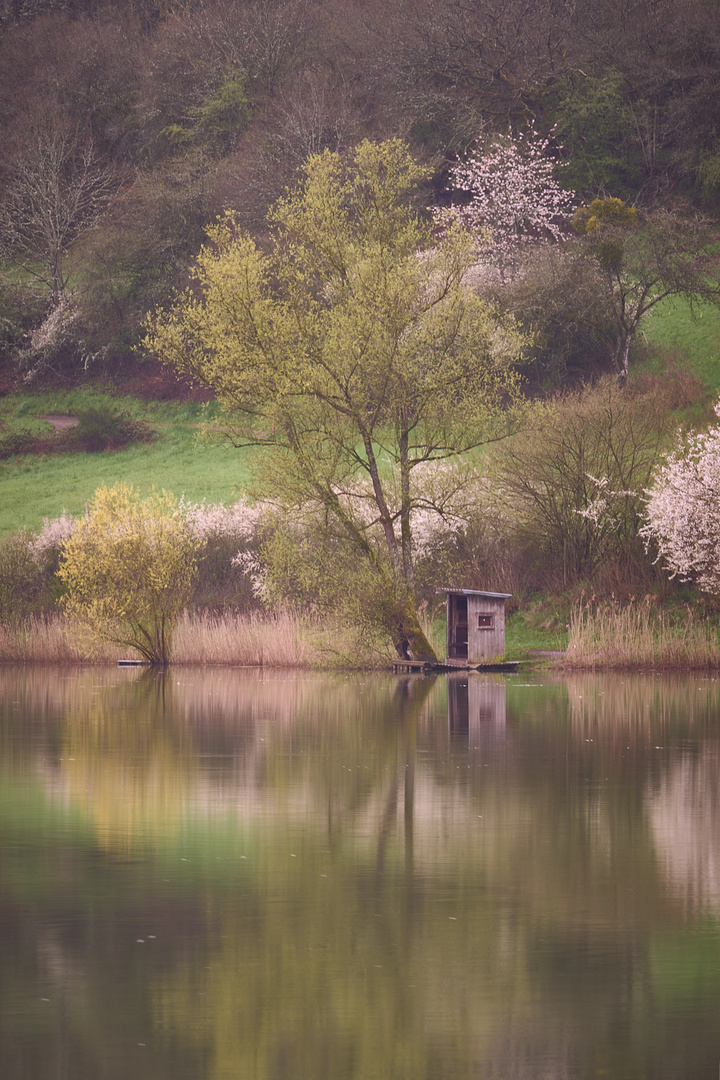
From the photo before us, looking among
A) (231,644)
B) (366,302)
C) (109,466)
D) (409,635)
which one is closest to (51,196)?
(109,466)

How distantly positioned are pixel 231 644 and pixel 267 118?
46.4m

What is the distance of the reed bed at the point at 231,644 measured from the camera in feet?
101

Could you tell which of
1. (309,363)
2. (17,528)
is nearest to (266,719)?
(309,363)

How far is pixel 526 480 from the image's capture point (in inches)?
1364

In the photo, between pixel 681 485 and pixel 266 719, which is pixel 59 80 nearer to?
pixel 681 485

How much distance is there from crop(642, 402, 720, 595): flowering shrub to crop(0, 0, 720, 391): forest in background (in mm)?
30921

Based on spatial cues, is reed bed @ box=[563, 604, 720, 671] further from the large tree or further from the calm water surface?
the calm water surface

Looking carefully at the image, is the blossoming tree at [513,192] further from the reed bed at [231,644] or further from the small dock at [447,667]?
the small dock at [447,667]

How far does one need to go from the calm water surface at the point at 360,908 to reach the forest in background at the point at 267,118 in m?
48.8

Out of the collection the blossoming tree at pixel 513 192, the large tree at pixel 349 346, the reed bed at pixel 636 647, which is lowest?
the reed bed at pixel 636 647

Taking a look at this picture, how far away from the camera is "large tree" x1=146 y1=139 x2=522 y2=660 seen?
28969mm

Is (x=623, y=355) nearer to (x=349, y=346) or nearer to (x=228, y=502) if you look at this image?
(x=228, y=502)

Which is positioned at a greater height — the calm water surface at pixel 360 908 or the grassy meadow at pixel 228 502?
the grassy meadow at pixel 228 502

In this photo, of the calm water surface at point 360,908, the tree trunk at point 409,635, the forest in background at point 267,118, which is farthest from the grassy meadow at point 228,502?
the calm water surface at point 360,908
